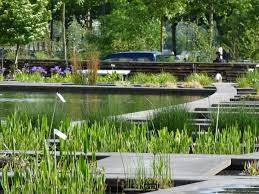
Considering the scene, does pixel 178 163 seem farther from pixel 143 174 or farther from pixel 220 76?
pixel 220 76

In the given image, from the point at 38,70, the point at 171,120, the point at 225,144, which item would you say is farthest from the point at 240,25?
the point at 225,144

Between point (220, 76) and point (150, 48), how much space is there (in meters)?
15.9

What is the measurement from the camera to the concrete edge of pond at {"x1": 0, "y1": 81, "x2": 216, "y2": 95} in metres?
26.2

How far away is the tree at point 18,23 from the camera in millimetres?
34906

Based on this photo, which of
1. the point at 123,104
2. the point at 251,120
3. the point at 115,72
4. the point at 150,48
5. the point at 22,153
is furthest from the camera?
the point at 150,48

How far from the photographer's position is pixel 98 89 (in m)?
27.1

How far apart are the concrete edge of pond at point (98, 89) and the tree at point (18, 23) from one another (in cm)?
700

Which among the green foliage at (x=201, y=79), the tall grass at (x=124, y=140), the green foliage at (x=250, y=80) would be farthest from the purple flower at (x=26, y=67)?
the tall grass at (x=124, y=140)

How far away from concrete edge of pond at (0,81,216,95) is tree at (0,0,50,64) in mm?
7000

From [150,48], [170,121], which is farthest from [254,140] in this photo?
[150,48]

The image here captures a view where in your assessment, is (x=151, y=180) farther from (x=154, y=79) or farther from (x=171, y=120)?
(x=154, y=79)

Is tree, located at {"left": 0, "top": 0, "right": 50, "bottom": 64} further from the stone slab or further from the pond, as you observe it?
the stone slab

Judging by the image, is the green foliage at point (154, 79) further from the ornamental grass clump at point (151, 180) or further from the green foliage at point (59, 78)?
the ornamental grass clump at point (151, 180)

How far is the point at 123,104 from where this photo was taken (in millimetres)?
22141
